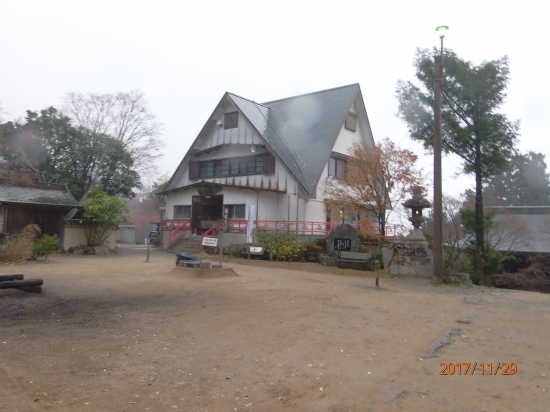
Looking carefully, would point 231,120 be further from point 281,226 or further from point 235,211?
point 281,226

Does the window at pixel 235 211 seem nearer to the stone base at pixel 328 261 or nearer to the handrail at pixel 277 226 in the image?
the handrail at pixel 277 226

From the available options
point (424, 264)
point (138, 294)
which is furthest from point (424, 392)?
point (424, 264)

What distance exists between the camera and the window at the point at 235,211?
2510cm

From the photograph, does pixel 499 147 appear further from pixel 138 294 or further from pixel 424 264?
pixel 138 294

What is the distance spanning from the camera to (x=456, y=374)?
505 centimetres

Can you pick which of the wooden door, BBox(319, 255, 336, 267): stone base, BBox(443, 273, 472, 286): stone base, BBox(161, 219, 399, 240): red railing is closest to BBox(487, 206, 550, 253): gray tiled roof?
BBox(161, 219, 399, 240): red railing

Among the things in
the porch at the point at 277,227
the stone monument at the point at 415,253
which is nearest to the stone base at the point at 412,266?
the stone monument at the point at 415,253

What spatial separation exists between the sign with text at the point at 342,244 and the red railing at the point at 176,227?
11.6m

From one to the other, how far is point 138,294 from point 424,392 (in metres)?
6.82

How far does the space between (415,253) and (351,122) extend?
15.4 metres

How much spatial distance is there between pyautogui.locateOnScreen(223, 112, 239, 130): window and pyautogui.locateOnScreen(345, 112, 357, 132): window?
722 cm

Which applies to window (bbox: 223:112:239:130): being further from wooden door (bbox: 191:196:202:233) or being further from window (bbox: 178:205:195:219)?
window (bbox: 178:205:195:219)
